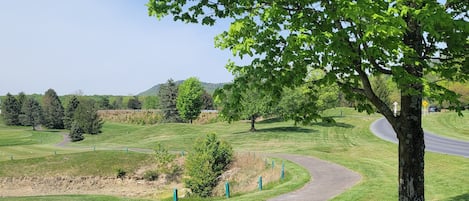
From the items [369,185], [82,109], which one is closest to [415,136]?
[369,185]

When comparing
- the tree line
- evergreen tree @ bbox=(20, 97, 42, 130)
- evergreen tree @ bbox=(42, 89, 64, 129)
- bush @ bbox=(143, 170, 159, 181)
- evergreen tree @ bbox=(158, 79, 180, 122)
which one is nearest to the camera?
bush @ bbox=(143, 170, 159, 181)

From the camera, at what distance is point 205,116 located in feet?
359

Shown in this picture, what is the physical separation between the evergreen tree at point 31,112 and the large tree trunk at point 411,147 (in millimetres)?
123320

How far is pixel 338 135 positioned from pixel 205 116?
176ft

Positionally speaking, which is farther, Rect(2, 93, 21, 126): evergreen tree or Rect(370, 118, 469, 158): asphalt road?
Rect(2, 93, 21, 126): evergreen tree

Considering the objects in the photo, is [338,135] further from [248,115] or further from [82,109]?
[82,109]

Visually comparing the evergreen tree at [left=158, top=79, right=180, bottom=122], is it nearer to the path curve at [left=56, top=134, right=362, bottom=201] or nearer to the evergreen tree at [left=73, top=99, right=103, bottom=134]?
the evergreen tree at [left=73, top=99, right=103, bottom=134]

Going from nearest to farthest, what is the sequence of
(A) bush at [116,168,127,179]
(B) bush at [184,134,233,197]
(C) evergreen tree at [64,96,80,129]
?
(B) bush at [184,134,233,197]
(A) bush at [116,168,127,179]
(C) evergreen tree at [64,96,80,129]

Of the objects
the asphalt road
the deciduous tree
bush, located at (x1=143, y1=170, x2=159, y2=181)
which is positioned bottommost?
bush, located at (x1=143, y1=170, x2=159, y2=181)

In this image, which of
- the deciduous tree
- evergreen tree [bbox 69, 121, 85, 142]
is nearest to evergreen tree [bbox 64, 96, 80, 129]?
evergreen tree [bbox 69, 121, 85, 142]

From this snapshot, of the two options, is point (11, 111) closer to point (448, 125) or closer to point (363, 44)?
point (448, 125)

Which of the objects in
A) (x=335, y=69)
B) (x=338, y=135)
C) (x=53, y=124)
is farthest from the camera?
(x=53, y=124)

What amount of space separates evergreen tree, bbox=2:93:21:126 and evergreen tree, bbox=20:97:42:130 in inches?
178

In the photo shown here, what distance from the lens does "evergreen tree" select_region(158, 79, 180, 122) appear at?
103 metres
